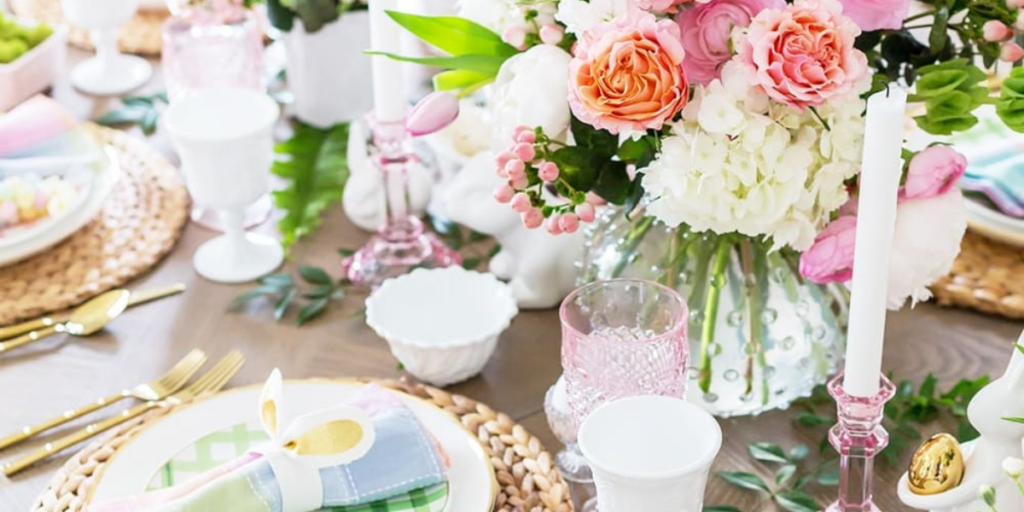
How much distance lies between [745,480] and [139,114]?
3.24ft

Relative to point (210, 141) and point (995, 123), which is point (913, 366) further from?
point (210, 141)

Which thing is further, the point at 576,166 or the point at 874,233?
the point at 576,166

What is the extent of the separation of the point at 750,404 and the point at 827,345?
0.09 meters

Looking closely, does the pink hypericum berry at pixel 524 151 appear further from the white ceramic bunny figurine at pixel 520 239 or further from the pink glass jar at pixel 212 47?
the pink glass jar at pixel 212 47

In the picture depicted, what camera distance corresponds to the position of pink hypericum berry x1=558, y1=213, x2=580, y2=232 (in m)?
0.92

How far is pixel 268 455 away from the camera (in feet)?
3.06

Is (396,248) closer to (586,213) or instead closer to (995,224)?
(586,213)

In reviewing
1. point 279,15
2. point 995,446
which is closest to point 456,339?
point 995,446

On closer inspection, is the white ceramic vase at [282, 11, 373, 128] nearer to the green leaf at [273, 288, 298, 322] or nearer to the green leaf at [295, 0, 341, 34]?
the green leaf at [295, 0, 341, 34]

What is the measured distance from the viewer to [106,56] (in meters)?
1.77

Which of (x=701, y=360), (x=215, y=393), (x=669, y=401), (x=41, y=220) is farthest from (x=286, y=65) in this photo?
(x=669, y=401)

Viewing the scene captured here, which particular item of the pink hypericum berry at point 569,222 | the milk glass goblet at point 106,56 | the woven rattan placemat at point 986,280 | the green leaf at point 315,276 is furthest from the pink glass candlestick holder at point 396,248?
the milk glass goblet at point 106,56

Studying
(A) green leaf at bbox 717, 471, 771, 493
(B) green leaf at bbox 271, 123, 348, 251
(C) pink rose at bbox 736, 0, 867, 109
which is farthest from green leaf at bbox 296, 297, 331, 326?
(C) pink rose at bbox 736, 0, 867, 109

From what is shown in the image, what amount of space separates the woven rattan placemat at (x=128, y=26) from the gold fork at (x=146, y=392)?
0.78 metres
